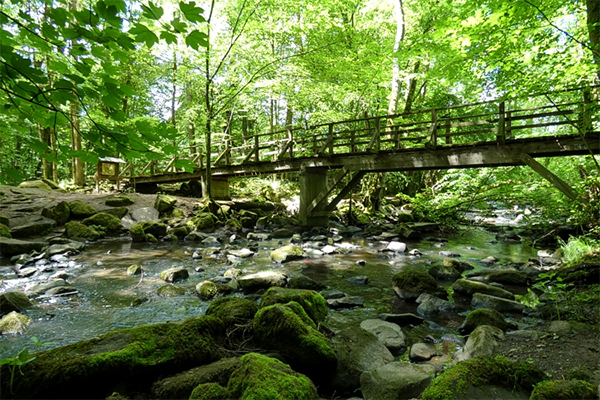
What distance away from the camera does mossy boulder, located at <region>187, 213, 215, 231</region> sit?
12211 millimetres

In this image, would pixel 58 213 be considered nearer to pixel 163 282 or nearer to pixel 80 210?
pixel 80 210

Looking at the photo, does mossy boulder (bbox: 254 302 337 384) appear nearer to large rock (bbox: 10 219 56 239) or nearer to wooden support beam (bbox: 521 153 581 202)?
wooden support beam (bbox: 521 153 581 202)

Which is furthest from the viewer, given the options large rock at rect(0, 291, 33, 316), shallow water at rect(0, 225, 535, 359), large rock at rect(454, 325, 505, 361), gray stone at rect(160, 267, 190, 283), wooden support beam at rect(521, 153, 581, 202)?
wooden support beam at rect(521, 153, 581, 202)

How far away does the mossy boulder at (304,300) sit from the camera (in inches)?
159

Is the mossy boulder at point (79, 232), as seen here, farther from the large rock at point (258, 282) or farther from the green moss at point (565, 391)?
the green moss at point (565, 391)

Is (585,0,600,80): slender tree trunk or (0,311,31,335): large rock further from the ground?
(585,0,600,80): slender tree trunk

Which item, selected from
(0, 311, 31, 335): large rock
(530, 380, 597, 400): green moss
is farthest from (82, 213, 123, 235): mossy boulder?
(530, 380, 597, 400): green moss

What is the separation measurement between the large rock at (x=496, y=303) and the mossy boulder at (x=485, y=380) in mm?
2723

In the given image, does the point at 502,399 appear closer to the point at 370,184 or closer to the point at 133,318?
the point at 133,318

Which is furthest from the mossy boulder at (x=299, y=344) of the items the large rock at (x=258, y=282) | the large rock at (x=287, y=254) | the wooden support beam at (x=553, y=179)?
the wooden support beam at (x=553, y=179)

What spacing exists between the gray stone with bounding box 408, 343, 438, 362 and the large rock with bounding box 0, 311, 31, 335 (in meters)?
4.69

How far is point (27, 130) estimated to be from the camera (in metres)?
1.62

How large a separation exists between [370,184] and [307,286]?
11399mm

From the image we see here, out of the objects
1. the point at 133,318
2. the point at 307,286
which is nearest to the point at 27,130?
the point at 133,318
